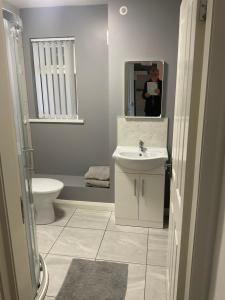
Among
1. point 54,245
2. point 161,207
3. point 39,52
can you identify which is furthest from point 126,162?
point 39,52

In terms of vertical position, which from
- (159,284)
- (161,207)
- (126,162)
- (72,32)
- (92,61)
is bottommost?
(159,284)

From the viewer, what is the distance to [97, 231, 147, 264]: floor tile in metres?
2.28

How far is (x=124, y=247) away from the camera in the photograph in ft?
7.97

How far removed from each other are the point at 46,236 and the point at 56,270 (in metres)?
0.55

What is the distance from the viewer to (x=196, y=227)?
0.88 metres

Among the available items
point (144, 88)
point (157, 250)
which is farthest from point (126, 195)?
point (144, 88)

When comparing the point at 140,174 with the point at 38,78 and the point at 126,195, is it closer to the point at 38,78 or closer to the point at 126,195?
the point at 126,195

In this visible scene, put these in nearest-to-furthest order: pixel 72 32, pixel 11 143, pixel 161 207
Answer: pixel 11 143, pixel 161 207, pixel 72 32

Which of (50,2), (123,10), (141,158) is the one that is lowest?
(141,158)

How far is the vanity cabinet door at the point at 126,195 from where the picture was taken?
A: 264 centimetres

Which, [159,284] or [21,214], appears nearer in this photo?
[21,214]

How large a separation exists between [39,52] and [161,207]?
95.3 inches

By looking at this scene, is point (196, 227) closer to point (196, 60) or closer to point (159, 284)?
point (196, 60)

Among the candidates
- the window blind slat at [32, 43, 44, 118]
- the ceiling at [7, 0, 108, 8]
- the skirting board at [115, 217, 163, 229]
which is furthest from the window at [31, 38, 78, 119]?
the skirting board at [115, 217, 163, 229]
